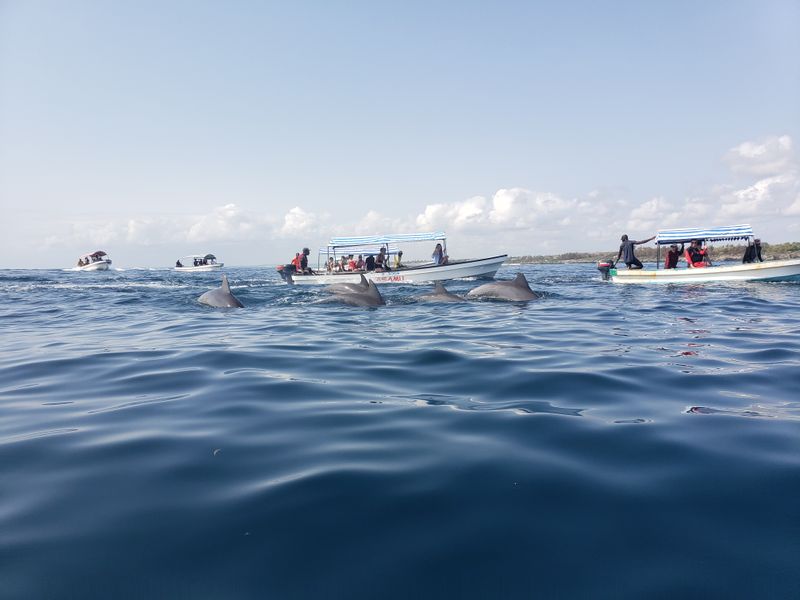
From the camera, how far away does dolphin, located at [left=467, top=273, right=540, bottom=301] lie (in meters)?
17.7

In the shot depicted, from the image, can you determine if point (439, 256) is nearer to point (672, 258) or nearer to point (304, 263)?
point (304, 263)

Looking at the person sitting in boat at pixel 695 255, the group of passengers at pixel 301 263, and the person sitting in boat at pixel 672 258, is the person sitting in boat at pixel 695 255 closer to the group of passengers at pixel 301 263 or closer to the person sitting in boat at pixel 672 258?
the person sitting in boat at pixel 672 258

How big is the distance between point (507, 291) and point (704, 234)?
1549 centimetres

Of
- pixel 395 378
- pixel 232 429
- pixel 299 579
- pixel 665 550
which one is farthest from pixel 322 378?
pixel 665 550

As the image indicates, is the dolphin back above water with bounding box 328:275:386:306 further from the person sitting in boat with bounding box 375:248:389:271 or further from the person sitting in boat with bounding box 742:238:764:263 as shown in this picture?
the person sitting in boat with bounding box 742:238:764:263

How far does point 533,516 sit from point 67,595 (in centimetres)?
244

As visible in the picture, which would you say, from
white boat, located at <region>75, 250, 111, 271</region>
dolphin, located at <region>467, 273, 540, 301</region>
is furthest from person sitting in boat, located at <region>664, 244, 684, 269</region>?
white boat, located at <region>75, 250, 111, 271</region>

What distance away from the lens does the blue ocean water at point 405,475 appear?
89.0 inches

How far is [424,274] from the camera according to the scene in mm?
30562

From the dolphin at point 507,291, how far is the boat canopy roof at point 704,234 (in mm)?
A: 12452

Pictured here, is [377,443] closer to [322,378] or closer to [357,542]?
[357,542]

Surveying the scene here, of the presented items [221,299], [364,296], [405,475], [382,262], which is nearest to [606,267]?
[382,262]

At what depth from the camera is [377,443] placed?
13.0 ft

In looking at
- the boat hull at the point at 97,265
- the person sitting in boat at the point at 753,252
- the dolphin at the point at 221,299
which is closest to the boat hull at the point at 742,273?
the person sitting in boat at the point at 753,252
